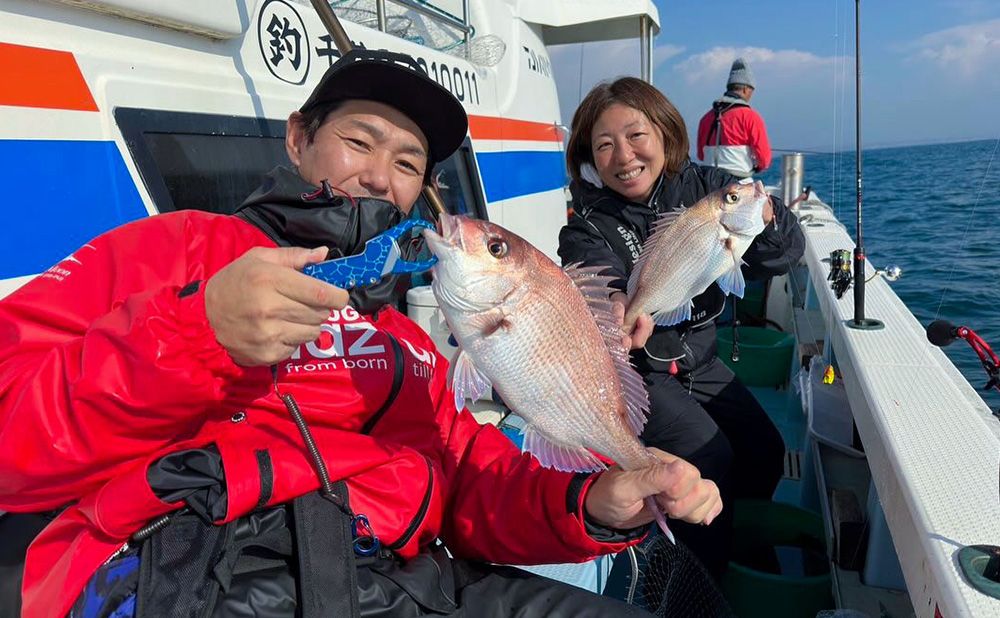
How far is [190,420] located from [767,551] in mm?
2813

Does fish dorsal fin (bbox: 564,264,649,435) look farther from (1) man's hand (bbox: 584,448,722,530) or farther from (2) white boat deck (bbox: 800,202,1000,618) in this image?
(2) white boat deck (bbox: 800,202,1000,618)

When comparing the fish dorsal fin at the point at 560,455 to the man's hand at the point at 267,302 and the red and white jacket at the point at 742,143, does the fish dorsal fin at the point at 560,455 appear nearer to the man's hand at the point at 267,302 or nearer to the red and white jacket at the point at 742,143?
the man's hand at the point at 267,302

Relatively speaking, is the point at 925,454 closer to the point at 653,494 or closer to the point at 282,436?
the point at 653,494

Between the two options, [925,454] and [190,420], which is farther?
[925,454]

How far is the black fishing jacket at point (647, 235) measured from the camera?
3.00 metres

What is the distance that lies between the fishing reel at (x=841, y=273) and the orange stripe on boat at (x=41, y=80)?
11.4ft

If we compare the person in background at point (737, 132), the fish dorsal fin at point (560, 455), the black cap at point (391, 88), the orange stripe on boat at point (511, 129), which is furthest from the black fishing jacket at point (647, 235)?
the person in background at point (737, 132)

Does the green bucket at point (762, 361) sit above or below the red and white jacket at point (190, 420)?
below

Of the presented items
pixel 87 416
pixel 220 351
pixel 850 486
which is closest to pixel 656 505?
pixel 220 351

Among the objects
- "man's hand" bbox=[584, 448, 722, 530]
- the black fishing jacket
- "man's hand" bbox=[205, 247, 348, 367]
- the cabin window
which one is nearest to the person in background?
the black fishing jacket

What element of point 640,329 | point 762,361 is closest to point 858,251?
point 640,329

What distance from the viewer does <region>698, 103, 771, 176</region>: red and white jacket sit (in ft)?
25.2

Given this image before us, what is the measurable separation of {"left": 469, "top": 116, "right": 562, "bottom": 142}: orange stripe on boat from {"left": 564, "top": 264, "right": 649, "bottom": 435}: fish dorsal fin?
3252 mm

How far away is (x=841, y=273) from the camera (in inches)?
143
